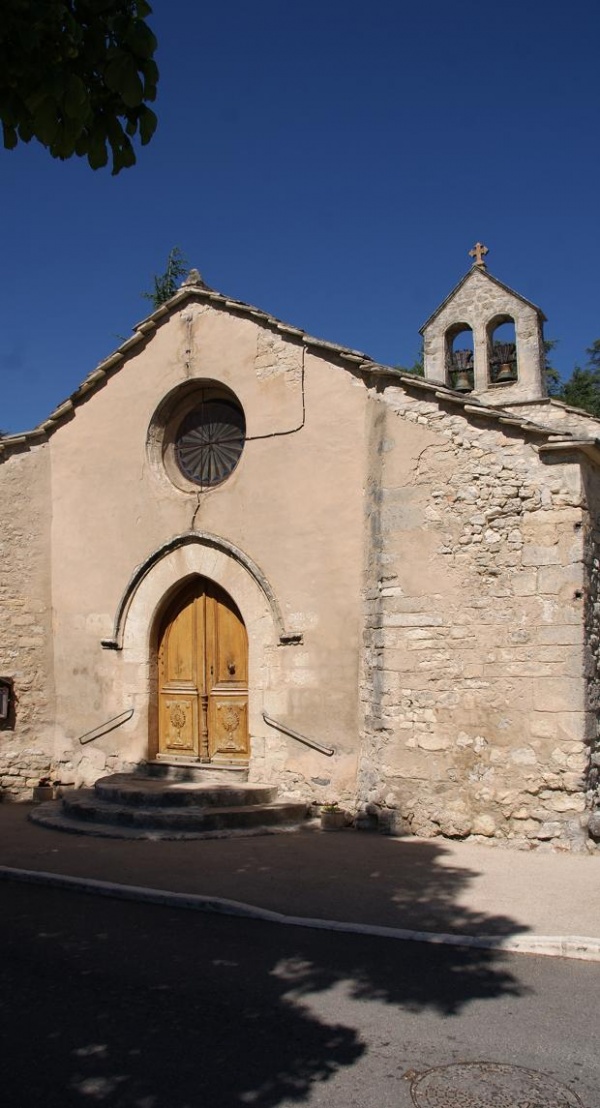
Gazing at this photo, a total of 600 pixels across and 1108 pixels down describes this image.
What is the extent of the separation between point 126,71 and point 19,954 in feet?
15.4

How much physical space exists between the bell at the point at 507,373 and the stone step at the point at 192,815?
24.0 ft

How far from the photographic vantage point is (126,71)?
146 inches

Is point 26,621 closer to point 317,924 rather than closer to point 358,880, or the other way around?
point 358,880

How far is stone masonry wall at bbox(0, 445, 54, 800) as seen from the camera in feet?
37.5

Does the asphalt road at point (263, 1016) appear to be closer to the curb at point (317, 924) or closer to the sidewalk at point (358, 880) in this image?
the curb at point (317, 924)

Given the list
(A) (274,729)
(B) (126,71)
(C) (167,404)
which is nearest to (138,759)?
(A) (274,729)

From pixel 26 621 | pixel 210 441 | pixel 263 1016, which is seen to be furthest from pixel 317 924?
pixel 26 621

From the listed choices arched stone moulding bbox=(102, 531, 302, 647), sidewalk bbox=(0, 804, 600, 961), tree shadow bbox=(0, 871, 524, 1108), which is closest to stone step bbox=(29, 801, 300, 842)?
sidewalk bbox=(0, 804, 600, 961)

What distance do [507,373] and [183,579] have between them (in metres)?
6.02

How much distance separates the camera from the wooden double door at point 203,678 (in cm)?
1028

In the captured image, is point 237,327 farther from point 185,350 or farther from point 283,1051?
point 283,1051

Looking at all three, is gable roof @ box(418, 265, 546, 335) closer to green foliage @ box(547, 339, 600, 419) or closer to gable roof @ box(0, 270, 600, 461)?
gable roof @ box(0, 270, 600, 461)

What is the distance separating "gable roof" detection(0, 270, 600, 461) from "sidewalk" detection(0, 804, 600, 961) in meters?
3.72

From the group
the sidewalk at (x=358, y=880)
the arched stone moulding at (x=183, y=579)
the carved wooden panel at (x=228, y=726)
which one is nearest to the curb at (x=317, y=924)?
the sidewalk at (x=358, y=880)
